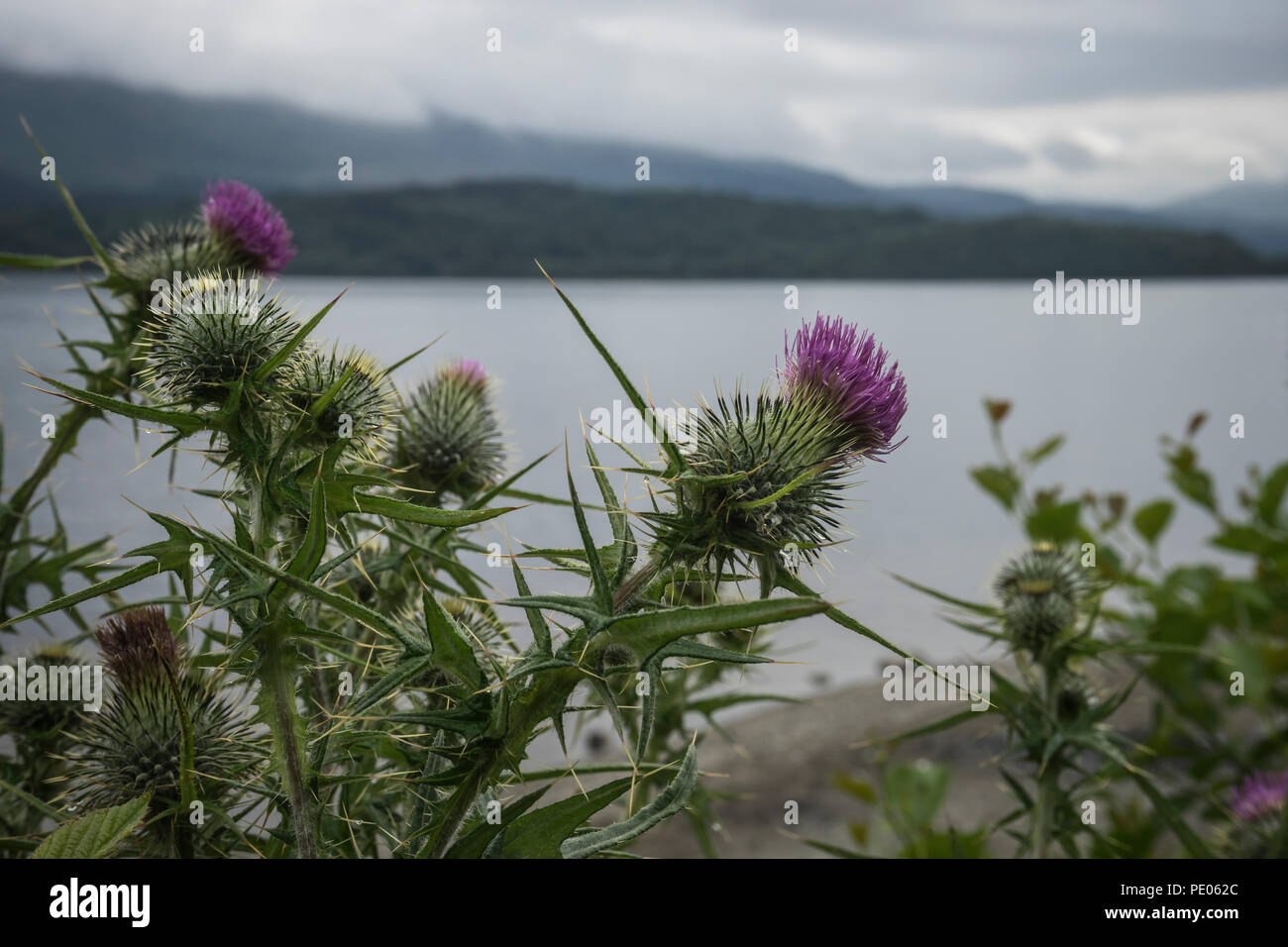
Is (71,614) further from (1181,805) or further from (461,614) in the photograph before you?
(1181,805)

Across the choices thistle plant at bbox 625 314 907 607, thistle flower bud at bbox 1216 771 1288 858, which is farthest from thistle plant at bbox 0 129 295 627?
thistle flower bud at bbox 1216 771 1288 858

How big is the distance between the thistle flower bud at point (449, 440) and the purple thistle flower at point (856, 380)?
0.83m

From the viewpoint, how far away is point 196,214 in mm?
2205

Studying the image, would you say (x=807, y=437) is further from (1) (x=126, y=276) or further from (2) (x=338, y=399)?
(1) (x=126, y=276)

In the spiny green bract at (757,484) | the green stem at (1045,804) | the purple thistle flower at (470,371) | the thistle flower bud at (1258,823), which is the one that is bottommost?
the thistle flower bud at (1258,823)

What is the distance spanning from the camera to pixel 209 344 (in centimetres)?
151

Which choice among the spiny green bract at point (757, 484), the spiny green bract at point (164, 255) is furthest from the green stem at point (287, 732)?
the spiny green bract at point (164, 255)

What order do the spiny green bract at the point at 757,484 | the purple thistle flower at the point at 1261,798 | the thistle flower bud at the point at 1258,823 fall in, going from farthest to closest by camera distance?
the purple thistle flower at the point at 1261,798 → the thistle flower bud at the point at 1258,823 → the spiny green bract at the point at 757,484

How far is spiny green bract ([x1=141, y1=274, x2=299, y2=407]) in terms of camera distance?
1501 mm

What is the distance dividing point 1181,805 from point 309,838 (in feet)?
13.2

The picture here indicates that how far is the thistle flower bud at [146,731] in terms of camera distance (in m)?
1.52

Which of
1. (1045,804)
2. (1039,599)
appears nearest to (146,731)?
(1045,804)

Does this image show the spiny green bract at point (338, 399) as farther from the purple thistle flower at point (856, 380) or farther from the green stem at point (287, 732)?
the purple thistle flower at point (856, 380)
